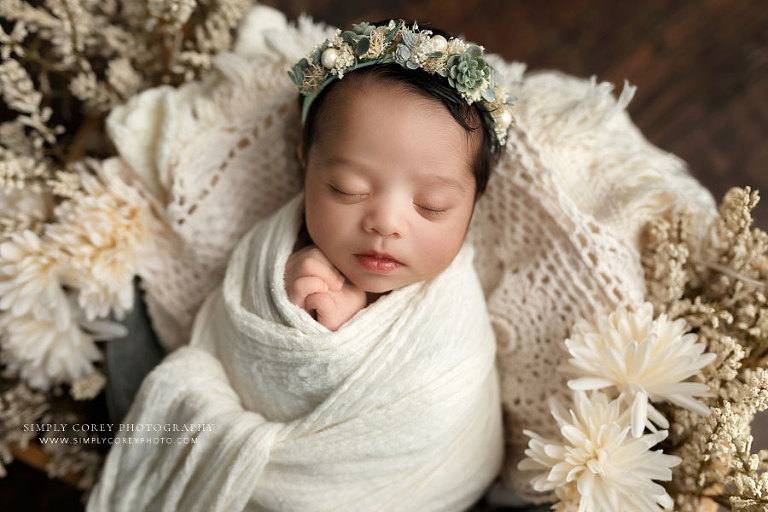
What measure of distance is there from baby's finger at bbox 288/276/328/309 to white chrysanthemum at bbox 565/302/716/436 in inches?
17.8

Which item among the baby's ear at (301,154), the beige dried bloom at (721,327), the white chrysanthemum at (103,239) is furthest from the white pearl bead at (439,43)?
the white chrysanthemum at (103,239)

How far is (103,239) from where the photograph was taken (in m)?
1.19

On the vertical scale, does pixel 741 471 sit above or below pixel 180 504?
above

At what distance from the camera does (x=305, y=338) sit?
3.40 feet

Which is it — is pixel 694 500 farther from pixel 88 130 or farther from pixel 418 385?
pixel 88 130

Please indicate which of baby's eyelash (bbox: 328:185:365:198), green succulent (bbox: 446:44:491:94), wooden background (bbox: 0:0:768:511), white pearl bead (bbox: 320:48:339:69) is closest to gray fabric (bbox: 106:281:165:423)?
baby's eyelash (bbox: 328:185:365:198)

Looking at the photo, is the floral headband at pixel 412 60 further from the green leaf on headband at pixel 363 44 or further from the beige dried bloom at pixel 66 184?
the beige dried bloom at pixel 66 184

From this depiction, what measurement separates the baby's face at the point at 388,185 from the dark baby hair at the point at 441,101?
16 mm

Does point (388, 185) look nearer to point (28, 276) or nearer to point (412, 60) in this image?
point (412, 60)

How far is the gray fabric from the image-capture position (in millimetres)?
1309

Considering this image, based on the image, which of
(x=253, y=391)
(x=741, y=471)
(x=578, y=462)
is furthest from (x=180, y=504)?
(x=741, y=471)

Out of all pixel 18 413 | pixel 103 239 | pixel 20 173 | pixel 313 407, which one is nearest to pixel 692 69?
pixel 313 407

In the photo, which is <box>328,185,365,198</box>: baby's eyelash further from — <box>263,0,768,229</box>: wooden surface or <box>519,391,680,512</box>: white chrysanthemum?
<box>263,0,768,229</box>: wooden surface

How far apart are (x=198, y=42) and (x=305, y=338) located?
762mm
